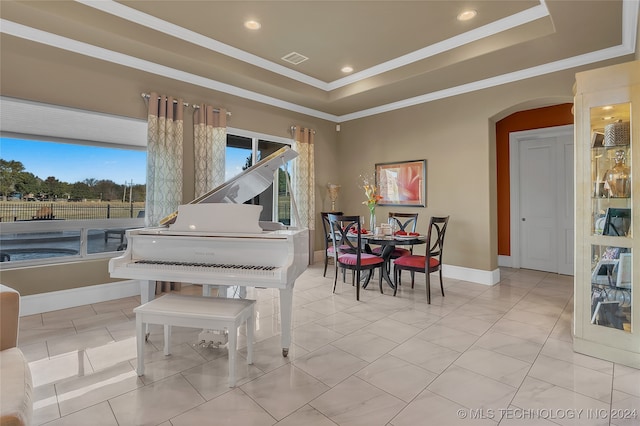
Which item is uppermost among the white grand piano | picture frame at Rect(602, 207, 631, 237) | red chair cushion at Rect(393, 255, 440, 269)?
picture frame at Rect(602, 207, 631, 237)

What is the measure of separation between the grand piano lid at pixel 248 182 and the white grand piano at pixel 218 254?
51 mm

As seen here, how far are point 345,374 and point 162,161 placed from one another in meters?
3.52

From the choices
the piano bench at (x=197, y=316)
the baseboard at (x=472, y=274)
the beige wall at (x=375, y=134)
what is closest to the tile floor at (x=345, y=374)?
the piano bench at (x=197, y=316)

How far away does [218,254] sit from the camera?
2.51m

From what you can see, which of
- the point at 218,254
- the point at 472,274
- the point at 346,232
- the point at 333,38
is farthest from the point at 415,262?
the point at 333,38

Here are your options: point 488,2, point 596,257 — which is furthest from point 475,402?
point 488,2

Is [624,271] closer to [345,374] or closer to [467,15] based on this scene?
[345,374]

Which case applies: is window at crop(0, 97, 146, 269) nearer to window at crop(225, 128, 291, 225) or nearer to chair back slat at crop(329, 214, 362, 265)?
window at crop(225, 128, 291, 225)

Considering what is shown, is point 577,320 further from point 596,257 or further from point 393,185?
point 393,185

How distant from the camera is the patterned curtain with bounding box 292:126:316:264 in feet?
19.5

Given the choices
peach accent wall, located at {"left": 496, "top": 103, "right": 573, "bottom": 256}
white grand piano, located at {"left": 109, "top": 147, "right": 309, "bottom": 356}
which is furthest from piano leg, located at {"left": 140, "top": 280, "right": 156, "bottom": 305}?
peach accent wall, located at {"left": 496, "top": 103, "right": 573, "bottom": 256}

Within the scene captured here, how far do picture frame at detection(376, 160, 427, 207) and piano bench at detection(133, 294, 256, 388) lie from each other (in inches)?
158

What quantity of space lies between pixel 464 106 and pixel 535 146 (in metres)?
1.88

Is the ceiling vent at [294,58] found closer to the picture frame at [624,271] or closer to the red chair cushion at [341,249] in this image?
the red chair cushion at [341,249]
